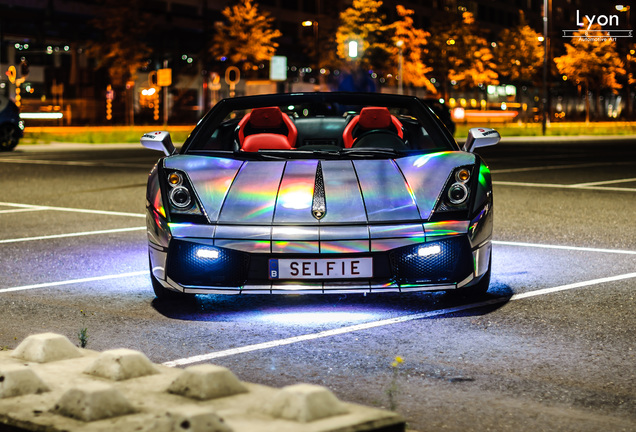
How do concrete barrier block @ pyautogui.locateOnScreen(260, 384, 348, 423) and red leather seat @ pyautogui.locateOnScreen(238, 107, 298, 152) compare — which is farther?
red leather seat @ pyautogui.locateOnScreen(238, 107, 298, 152)

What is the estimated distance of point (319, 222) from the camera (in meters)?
6.06

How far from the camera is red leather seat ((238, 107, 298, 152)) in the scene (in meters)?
7.45

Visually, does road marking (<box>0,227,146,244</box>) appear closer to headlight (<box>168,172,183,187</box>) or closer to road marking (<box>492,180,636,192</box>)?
headlight (<box>168,172,183,187</box>)

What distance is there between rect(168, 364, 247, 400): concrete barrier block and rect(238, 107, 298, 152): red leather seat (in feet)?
12.2

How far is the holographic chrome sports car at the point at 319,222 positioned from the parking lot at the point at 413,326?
266 mm

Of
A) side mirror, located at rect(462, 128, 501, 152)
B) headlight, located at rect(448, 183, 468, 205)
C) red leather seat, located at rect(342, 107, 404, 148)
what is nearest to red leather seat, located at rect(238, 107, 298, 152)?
red leather seat, located at rect(342, 107, 404, 148)

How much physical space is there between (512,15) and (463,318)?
120789mm

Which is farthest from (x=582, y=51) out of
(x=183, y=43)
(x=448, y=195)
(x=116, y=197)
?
(x=448, y=195)

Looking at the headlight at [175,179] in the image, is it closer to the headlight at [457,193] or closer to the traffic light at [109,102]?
the headlight at [457,193]

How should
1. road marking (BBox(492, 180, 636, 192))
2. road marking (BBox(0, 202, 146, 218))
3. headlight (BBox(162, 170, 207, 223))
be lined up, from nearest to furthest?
headlight (BBox(162, 170, 207, 223)), road marking (BBox(0, 202, 146, 218)), road marking (BBox(492, 180, 636, 192))

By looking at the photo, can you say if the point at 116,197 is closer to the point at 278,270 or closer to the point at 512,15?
the point at 278,270

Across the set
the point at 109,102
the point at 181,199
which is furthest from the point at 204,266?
the point at 109,102

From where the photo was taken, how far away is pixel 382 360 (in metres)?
5.18

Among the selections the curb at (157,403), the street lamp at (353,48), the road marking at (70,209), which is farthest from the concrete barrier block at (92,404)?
the street lamp at (353,48)
